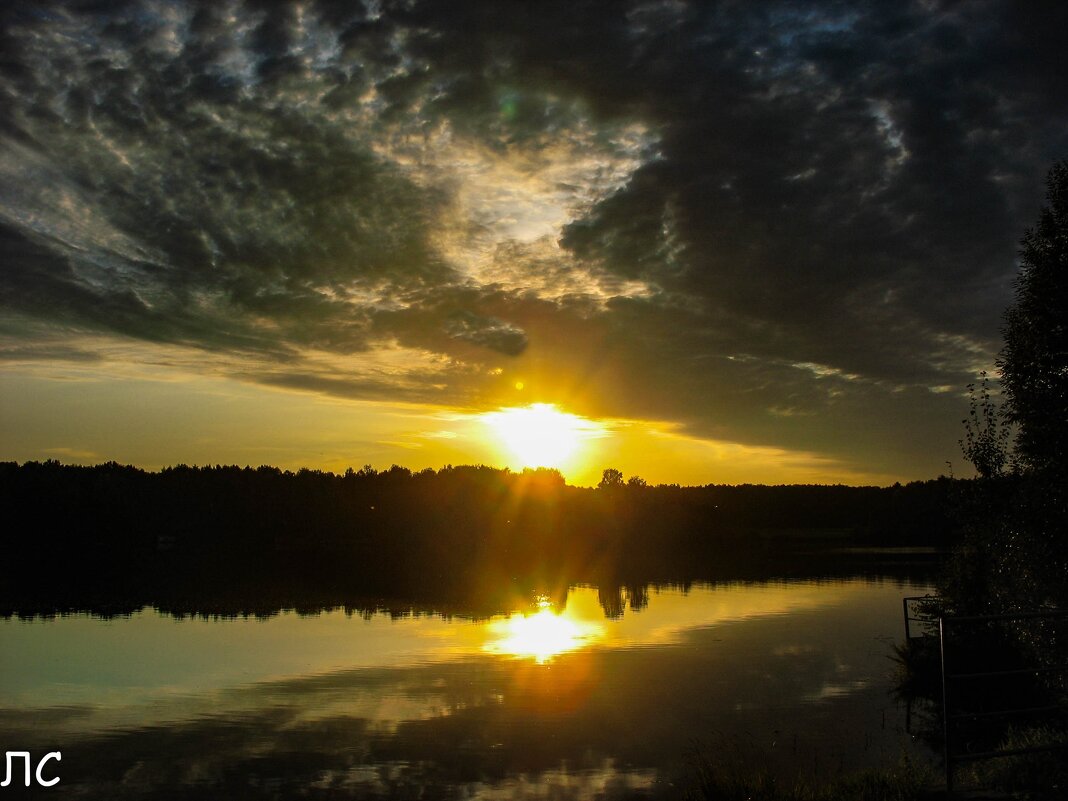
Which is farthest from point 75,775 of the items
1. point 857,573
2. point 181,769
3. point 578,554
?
point 578,554

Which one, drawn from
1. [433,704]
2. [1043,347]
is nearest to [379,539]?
[433,704]

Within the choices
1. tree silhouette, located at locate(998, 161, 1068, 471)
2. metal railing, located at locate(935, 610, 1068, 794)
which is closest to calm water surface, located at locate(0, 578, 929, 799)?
metal railing, located at locate(935, 610, 1068, 794)

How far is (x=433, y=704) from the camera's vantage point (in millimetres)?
24859

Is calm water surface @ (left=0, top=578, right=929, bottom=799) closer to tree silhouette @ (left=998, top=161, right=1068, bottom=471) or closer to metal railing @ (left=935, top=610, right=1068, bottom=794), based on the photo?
metal railing @ (left=935, top=610, right=1068, bottom=794)

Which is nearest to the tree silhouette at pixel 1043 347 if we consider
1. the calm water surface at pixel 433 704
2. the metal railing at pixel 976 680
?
the metal railing at pixel 976 680

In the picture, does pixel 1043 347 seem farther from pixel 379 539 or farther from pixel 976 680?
pixel 379 539

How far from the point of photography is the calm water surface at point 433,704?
18031mm

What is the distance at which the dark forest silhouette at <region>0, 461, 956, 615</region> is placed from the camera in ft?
199

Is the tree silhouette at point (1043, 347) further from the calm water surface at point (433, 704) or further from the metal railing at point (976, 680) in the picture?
the calm water surface at point (433, 704)

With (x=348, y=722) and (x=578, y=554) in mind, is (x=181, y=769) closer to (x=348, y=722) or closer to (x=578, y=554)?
(x=348, y=722)

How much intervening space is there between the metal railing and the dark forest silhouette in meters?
6.74

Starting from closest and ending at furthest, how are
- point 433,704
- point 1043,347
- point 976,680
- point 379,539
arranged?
point 1043,347 < point 433,704 < point 976,680 < point 379,539

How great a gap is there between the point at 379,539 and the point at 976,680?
121 meters

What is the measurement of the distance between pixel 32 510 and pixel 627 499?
118 meters
